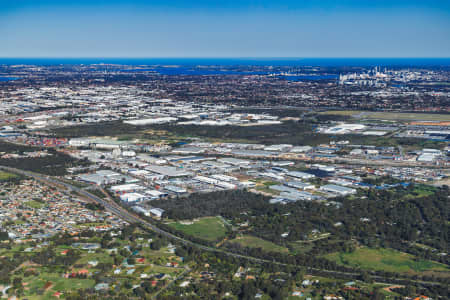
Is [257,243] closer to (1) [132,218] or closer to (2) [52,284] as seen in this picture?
(1) [132,218]

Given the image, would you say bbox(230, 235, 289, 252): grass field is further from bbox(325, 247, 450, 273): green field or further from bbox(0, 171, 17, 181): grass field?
bbox(0, 171, 17, 181): grass field

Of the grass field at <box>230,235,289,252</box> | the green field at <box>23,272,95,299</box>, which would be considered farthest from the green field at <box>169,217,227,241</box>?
the green field at <box>23,272,95,299</box>

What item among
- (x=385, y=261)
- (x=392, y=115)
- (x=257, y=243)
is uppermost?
(x=392, y=115)

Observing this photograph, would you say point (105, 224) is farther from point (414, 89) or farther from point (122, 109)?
point (414, 89)

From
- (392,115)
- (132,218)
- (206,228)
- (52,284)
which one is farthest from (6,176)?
(392,115)

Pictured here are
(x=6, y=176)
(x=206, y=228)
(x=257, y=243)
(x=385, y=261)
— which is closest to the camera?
(x=385, y=261)

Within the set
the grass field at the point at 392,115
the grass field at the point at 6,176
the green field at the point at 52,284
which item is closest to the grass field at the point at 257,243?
the green field at the point at 52,284
